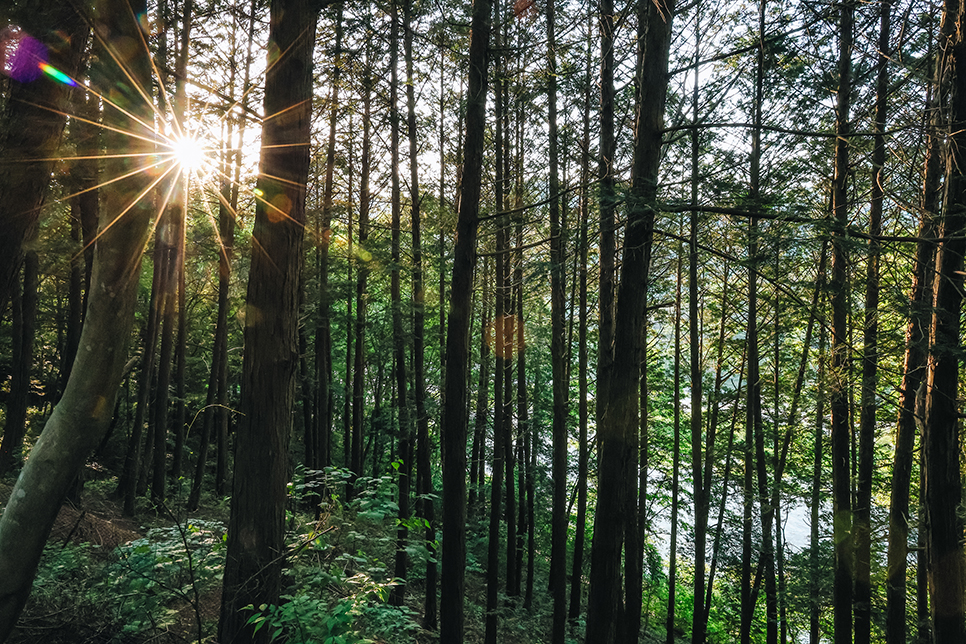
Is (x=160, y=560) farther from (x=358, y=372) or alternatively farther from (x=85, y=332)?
(x=358, y=372)

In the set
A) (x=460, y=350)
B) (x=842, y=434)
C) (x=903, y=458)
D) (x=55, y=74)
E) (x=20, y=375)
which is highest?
(x=55, y=74)

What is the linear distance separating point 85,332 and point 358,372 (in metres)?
10.9

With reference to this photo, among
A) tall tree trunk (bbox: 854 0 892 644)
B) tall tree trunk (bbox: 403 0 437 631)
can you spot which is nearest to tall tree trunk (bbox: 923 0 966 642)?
tall tree trunk (bbox: 854 0 892 644)

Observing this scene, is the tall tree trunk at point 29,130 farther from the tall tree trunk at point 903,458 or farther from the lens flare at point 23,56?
the tall tree trunk at point 903,458

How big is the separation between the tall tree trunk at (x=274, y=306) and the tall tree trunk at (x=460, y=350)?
2.46 meters

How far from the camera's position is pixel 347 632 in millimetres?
2824

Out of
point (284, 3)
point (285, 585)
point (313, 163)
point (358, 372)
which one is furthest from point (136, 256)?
point (358, 372)

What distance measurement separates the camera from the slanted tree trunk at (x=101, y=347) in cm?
322

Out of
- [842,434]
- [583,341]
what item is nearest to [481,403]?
[583,341]

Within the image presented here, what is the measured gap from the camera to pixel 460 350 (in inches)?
249

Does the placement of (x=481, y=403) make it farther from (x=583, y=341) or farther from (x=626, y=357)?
(x=626, y=357)

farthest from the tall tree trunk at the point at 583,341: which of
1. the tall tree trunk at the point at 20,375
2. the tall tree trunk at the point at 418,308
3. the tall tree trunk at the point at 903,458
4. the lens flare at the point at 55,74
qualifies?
the tall tree trunk at the point at 20,375

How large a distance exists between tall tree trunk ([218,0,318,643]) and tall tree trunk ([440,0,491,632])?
2.46m

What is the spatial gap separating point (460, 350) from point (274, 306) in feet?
9.48
